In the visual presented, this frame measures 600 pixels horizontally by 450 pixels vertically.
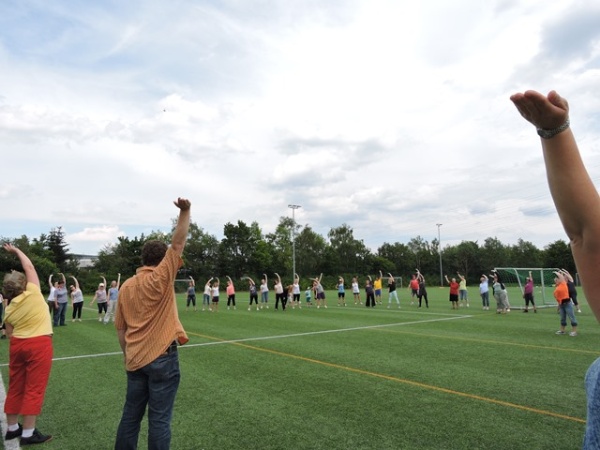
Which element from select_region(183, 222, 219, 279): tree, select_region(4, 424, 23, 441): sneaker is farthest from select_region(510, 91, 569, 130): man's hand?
select_region(183, 222, 219, 279): tree

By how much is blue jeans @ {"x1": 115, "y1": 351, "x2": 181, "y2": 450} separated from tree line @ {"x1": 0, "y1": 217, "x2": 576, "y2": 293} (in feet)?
170

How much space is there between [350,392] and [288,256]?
74.5 metres

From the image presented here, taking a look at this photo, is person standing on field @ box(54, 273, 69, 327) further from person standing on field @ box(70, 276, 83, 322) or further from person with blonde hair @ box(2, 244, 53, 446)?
person with blonde hair @ box(2, 244, 53, 446)

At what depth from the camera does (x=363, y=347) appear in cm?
1115

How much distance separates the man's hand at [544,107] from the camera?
3.67 feet

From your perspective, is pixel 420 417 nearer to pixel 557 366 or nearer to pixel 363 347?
pixel 557 366

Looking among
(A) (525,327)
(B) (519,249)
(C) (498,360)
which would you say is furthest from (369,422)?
(B) (519,249)

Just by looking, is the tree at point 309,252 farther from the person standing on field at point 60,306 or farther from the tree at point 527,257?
the person standing on field at point 60,306

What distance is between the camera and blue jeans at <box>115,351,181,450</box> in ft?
11.1

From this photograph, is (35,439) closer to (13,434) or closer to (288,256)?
(13,434)

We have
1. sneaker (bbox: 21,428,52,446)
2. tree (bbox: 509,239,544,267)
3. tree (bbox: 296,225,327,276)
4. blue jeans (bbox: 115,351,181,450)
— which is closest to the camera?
blue jeans (bbox: 115,351,181,450)

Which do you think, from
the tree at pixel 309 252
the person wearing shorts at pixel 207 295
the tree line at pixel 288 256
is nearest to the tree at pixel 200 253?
the tree line at pixel 288 256

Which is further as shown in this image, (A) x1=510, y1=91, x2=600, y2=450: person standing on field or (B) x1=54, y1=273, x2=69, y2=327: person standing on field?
(B) x1=54, y1=273, x2=69, y2=327: person standing on field

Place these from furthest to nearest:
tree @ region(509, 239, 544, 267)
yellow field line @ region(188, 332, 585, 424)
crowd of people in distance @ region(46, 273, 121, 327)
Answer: tree @ region(509, 239, 544, 267)
crowd of people in distance @ region(46, 273, 121, 327)
yellow field line @ region(188, 332, 585, 424)
